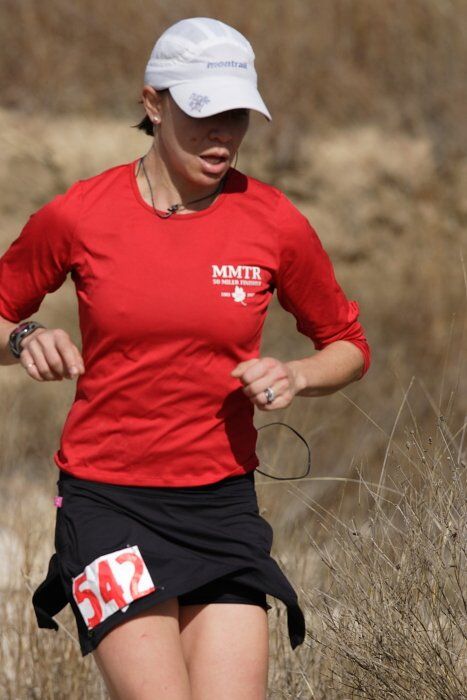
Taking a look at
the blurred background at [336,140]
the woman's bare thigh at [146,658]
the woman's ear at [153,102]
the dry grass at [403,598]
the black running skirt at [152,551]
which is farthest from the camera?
the blurred background at [336,140]

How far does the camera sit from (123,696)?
8.57 ft

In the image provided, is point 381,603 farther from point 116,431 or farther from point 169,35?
point 169,35

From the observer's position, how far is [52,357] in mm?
2629

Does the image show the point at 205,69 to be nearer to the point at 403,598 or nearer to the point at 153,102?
the point at 153,102

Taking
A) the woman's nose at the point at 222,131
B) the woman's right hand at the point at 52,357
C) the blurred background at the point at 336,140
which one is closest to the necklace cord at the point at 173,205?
the woman's nose at the point at 222,131

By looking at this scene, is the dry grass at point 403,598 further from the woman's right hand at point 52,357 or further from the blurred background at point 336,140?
the blurred background at point 336,140

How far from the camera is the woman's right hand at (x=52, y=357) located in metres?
2.60

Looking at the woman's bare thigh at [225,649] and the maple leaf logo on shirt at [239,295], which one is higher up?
the maple leaf logo on shirt at [239,295]

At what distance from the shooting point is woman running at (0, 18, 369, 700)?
8.80 ft

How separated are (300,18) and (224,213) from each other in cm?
628

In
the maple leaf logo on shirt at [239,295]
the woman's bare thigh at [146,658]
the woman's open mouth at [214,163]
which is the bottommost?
the woman's bare thigh at [146,658]

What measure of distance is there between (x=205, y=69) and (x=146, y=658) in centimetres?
119

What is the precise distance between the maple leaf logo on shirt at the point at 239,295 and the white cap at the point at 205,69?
36 cm

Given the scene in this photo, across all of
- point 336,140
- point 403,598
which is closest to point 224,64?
point 403,598
